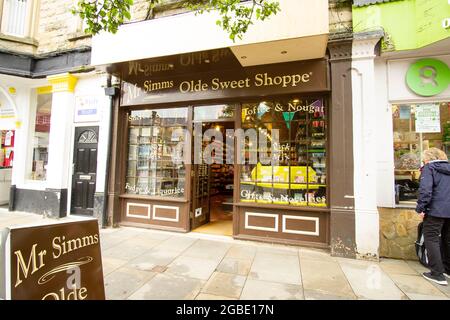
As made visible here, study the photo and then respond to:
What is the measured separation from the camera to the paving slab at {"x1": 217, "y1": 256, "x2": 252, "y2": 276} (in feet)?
12.8

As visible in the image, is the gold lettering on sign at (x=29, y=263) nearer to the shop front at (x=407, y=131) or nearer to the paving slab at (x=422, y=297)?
the paving slab at (x=422, y=297)

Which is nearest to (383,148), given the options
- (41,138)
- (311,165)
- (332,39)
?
(311,165)

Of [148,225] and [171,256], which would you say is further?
[148,225]

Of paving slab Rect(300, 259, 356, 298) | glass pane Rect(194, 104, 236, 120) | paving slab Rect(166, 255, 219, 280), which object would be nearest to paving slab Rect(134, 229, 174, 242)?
paving slab Rect(166, 255, 219, 280)

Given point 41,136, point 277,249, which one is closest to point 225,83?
point 277,249

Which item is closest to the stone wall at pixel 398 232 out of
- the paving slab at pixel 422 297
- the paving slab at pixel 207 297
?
the paving slab at pixel 422 297

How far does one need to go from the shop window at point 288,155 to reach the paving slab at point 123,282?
102 inches

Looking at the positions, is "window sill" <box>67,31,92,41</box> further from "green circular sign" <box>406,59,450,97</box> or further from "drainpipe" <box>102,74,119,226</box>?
"green circular sign" <box>406,59,450,97</box>

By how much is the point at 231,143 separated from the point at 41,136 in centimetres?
633

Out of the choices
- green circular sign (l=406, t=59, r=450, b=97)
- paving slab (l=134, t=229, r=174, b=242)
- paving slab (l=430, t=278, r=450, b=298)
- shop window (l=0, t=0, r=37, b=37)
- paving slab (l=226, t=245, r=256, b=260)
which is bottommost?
paving slab (l=430, t=278, r=450, b=298)

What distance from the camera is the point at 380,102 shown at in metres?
4.80

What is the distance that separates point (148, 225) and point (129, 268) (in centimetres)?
221

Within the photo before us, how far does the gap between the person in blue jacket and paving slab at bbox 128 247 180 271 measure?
4.06 meters

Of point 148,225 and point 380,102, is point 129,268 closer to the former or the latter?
Answer: point 148,225
